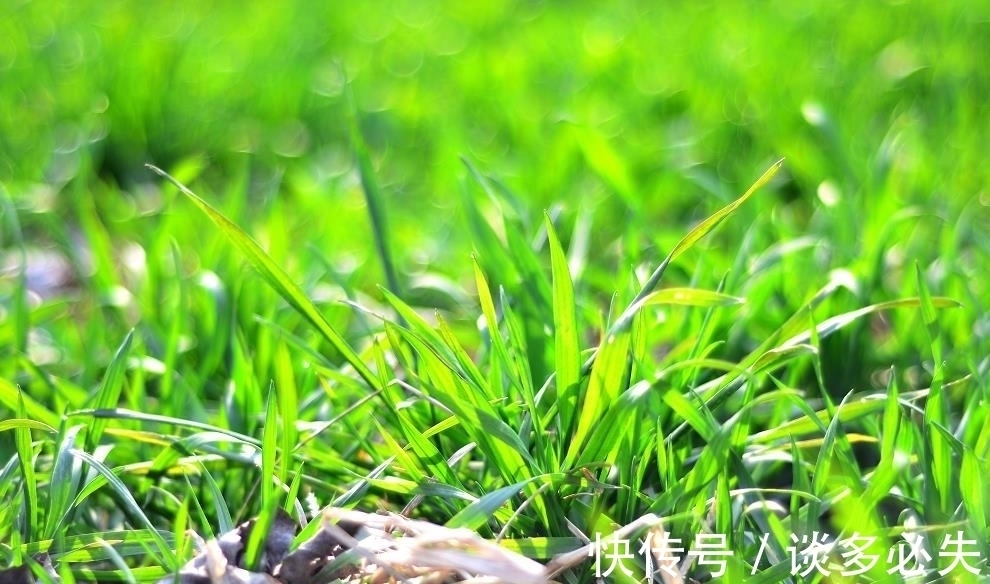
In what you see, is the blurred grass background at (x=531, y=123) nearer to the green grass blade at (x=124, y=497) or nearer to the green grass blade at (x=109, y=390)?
the green grass blade at (x=109, y=390)

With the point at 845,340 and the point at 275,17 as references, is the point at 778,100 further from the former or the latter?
the point at 275,17

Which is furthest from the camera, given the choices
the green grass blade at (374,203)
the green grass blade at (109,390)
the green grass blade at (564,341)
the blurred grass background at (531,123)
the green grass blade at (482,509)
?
the blurred grass background at (531,123)

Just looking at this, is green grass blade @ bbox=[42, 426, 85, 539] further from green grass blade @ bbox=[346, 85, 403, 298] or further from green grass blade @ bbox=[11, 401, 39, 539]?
green grass blade @ bbox=[346, 85, 403, 298]

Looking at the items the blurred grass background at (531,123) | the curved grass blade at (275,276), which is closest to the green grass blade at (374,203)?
the blurred grass background at (531,123)

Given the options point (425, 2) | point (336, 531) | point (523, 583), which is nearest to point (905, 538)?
point (523, 583)

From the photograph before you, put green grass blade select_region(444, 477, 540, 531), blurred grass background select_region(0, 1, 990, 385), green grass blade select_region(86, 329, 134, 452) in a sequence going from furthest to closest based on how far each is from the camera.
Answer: blurred grass background select_region(0, 1, 990, 385) < green grass blade select_region(86, 329, 134, 452) < green grass blade select_region(444, 477, 540, 531)

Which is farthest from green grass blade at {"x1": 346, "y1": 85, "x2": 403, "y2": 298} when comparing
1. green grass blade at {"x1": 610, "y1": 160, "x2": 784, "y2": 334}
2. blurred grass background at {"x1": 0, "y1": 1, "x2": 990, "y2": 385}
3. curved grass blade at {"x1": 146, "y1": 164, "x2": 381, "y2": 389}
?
green grass blade at {"x1": 610, "y1": 160, "x2": 784, "y2": 334}

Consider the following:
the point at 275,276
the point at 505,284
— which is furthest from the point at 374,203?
the point at 275,276

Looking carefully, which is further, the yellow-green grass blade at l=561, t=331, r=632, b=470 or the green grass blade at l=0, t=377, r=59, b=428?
the green grass blade at l=0, t=377, r=59, b=428

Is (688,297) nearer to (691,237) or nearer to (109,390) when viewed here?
(691,237)
